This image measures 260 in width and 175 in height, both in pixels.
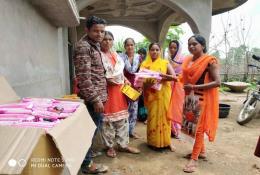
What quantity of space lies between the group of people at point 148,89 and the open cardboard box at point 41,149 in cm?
162

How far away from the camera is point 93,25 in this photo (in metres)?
3.17

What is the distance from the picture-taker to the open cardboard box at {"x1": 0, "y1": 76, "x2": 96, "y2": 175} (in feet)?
3.19

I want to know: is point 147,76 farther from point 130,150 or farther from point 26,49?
point 26,49

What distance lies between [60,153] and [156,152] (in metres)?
3.33

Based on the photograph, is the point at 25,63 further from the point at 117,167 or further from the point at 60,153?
the point at 60,153

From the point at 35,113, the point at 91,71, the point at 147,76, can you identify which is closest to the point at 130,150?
the point at 147,76

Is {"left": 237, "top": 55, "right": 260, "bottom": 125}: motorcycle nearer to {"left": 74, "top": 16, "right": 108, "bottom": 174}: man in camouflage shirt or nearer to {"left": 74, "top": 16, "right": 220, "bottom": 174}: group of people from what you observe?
{"left": 74, "top": 16, "right": 220, "bottom": 174}: group of people

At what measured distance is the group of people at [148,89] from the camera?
3166mm

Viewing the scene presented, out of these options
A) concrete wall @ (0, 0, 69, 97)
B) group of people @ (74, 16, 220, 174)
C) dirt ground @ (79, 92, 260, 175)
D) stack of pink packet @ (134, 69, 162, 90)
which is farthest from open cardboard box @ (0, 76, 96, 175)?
stack of pink packet @ (134, 69, 162, 90)

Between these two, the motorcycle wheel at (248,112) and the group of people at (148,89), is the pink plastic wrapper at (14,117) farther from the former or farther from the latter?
the motorcycle wheel at (248,112)

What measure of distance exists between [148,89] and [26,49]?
1.90 meters

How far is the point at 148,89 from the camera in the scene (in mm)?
4371

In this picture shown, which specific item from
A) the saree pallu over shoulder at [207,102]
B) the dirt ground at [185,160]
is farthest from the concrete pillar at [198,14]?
the saree pallu over shoulder at [207,102]

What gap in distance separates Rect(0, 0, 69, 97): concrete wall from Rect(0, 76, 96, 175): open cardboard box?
4.05 ft
